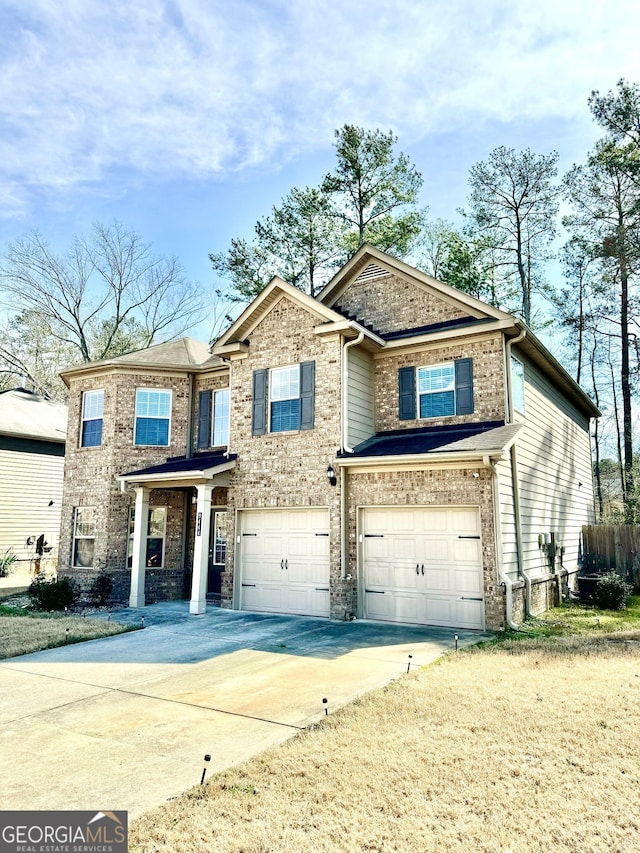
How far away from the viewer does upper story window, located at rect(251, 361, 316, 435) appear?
13250 millimetres

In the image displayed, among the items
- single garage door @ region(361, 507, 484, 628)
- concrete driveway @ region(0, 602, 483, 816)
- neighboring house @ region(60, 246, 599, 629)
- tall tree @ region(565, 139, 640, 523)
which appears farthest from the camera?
tall tree @ region(565, 139, 640, 523)

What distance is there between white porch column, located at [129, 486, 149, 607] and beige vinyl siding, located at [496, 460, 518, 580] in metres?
8.48

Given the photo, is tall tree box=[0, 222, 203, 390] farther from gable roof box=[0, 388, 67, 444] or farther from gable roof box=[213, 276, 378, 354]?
gable roof box=[213, 276, 378, 354]

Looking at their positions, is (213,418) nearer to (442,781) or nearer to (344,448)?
(344,448)

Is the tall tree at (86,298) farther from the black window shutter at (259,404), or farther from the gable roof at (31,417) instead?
the black window shutter at (259,404)

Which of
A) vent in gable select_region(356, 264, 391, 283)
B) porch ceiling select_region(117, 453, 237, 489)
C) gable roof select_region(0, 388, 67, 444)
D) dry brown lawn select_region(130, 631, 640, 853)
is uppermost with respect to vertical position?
vent in gable select_region(356, 264, 391, 283)

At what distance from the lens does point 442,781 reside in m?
4.55

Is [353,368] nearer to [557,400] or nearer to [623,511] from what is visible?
[557,400]

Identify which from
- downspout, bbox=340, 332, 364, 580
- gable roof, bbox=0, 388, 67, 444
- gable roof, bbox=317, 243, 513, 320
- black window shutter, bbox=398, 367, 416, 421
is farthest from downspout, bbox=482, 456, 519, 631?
gable roof, bbox=0, 388, 67, 444

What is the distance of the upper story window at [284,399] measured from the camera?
522 inches

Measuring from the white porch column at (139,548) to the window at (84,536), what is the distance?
60.6 inches

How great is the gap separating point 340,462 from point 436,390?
8.97ft

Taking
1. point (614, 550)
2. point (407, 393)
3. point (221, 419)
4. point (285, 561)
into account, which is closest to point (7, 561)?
point (221, 419)

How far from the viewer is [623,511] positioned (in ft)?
76.5
